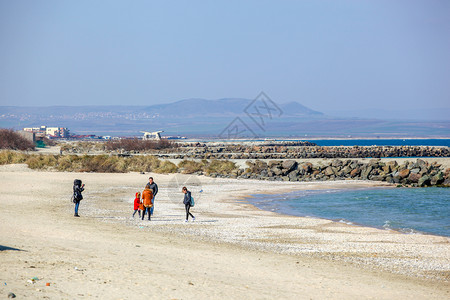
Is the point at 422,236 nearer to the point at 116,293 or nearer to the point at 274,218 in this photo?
the point at 274,218

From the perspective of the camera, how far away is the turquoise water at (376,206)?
19594 millimetres

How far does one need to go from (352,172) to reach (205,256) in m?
30.3

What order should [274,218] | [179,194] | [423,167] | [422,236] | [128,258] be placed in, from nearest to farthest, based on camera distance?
[128,258] < [422,236] < [274,218] < [179,194] < [423,167]

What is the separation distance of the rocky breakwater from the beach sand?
713 inches

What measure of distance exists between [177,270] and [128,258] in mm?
1205

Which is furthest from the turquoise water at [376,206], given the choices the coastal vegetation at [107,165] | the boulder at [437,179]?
the coastal vegetation at [107,165]

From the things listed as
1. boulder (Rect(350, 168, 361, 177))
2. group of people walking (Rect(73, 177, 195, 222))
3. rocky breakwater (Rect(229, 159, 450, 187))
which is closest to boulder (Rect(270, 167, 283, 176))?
rocky breakwater (Rect(229, 159, 450, 187))

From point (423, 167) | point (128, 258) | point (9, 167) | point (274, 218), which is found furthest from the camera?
point (423, 167)

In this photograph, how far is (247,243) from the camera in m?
14.1

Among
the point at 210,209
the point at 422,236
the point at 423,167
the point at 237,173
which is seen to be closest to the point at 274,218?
the point at 210,209

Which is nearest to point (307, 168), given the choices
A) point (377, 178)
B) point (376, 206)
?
point (377, 178)

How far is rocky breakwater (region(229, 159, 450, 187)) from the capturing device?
37.0 metres

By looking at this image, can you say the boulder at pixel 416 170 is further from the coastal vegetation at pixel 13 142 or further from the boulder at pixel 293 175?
the coastal vegetation at pixel 13 142

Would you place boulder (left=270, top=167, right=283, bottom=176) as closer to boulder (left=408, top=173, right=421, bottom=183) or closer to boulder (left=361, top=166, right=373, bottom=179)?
boulder (left=361, top=166, right=373, bottom=179)
